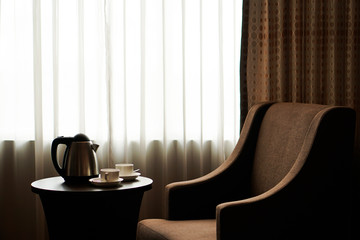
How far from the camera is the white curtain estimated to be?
155 inches

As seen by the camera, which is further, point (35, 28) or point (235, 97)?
point (235, 97)

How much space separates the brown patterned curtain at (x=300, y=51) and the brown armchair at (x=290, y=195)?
2.46 ft

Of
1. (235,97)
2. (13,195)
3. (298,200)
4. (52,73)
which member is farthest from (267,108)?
(13,195)

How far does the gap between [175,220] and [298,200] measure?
76cm

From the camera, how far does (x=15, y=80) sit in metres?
3.91

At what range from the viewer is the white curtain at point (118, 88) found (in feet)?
12.9

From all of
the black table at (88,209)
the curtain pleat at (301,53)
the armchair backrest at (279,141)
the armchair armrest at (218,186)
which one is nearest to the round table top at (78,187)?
the black table at (88,209)

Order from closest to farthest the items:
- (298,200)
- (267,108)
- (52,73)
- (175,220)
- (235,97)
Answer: (298,200)
(175,220)
(267,108)
(52,73)
(235,97)

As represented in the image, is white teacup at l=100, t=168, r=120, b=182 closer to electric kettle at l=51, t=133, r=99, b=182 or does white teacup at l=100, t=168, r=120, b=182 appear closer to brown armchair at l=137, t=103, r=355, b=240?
electric kettle at l=51, t=133, r=99, b=182

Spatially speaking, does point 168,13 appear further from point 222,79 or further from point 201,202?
point 201,202

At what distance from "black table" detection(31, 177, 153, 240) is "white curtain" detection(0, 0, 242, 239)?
949 millimetres

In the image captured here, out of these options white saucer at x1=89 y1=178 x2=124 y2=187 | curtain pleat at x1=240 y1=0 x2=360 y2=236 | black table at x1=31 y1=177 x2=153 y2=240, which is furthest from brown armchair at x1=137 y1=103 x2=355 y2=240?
curtain pleat at x1=240 y1=0 x2=360 y2=236

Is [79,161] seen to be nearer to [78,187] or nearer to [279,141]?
[78,187]

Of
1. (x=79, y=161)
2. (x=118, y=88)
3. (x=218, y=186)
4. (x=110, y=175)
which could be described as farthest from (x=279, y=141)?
(x=118, y=88)
